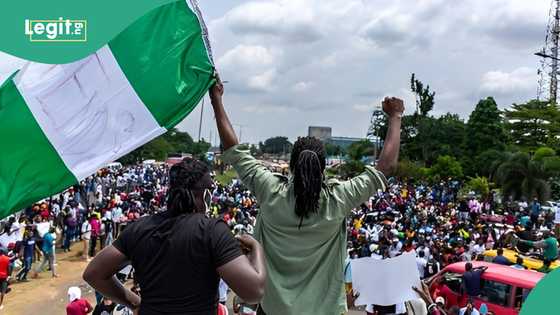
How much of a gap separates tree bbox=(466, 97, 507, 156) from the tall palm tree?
16.6 meters

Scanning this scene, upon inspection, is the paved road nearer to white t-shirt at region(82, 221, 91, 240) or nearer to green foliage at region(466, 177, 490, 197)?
white t-shirt at region(82, 221, 91, 240)

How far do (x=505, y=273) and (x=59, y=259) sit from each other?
11313 mm

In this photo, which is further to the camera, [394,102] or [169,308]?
[394,102]

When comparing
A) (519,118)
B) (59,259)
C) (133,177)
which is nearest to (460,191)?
(519,118)

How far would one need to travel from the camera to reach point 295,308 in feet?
7.29

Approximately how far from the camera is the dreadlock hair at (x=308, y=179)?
221 cm

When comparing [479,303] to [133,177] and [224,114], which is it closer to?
[224,114]

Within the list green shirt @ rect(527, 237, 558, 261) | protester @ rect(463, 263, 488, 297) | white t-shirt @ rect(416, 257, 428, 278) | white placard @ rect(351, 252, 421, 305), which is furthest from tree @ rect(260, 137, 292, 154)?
white placard @ rect(351, 252, 421, 305)

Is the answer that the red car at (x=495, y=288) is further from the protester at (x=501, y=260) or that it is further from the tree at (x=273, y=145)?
the tree at (x=273, y=145)

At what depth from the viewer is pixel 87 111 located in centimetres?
329

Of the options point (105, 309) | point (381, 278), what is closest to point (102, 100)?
point (381, 278)

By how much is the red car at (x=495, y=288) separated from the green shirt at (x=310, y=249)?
779 cm

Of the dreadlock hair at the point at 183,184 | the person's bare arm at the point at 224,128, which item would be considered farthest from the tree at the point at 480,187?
the dreadlock hair at the point at 183,184

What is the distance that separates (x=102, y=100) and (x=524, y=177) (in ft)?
91.3
